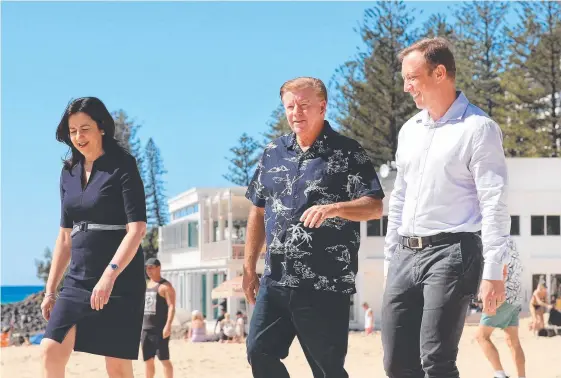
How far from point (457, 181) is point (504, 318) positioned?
573cm

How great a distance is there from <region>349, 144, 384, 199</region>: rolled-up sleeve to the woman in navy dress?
111cm

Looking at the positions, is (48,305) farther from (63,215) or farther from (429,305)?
(429,305)

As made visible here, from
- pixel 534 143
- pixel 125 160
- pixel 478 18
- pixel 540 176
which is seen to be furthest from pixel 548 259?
pixel 125 160

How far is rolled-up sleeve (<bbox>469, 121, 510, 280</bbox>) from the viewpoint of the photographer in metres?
4.52

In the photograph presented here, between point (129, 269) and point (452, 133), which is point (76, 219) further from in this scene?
point (452, 133)

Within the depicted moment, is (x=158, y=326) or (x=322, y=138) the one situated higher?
(x=322, y=138)

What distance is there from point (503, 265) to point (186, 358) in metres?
16.7

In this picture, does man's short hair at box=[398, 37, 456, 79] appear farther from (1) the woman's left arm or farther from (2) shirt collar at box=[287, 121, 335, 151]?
(1) the woman's left arm

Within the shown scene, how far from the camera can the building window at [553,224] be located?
1608 inches

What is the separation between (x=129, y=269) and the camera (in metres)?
5.38

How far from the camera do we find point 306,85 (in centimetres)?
518

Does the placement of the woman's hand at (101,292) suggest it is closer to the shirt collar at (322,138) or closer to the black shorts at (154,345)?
the shirt collar at (322,138)

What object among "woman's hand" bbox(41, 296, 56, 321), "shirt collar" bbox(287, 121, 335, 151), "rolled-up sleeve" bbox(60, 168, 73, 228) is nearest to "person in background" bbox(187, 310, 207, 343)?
"woman's hand" bbox(41, 296, 56, 321)

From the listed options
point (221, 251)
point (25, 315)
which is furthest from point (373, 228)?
point (25, 315)
